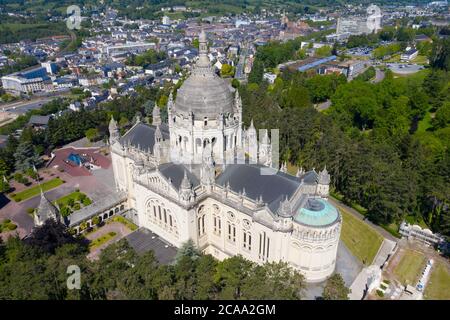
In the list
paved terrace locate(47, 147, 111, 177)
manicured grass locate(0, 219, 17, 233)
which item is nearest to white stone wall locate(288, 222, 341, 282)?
manicured grass locate(0, 219, 17, 233)

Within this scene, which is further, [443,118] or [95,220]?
[443,118]

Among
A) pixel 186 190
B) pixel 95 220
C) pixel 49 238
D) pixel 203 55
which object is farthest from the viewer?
pixel 95 220

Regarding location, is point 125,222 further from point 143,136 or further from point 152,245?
point 143,136

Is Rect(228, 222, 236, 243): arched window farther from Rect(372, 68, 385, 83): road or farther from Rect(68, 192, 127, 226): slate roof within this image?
Rect(372, 68, 385, 83): road

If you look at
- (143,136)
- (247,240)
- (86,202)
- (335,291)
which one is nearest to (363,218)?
(247,240)

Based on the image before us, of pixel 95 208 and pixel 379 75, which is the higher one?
pixel 379 75

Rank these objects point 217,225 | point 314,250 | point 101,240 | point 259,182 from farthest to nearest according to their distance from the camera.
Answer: point 101,240
point 217,225
point 259,182
point 314,250

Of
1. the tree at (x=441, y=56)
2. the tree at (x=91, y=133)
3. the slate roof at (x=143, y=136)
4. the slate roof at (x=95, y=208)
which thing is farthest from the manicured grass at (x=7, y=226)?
the tree at (x=441, y=56)

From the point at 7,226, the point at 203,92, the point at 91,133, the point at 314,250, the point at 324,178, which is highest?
the point at 203,92
